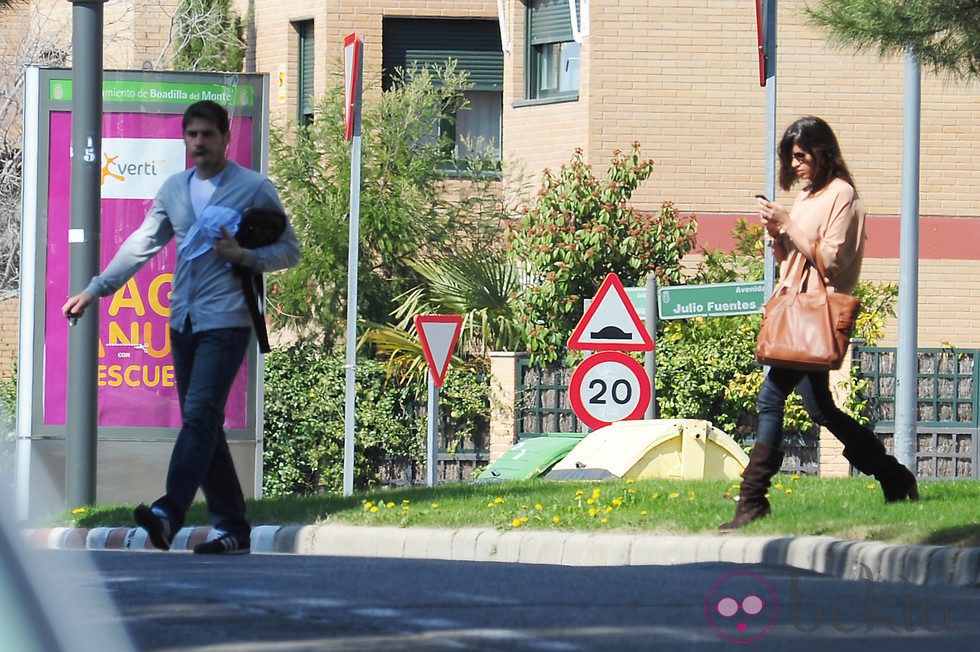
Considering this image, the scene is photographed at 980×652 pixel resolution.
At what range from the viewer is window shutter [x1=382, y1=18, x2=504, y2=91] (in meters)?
22.5

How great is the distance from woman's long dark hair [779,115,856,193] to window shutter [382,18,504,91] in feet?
48.2

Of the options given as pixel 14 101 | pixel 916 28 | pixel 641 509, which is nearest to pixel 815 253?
pixel 916 28

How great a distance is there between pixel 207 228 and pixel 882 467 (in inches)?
136

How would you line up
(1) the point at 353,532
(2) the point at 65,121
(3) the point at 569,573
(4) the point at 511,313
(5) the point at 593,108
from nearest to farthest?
1. (3) the point at 569,573
2. (1) the point at 353,532
3. (2) the point at 65,121
4. (4) the point at 511,313
5. (5) the point at 593,108

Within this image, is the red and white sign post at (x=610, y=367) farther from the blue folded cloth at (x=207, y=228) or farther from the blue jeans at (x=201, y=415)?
the blue folded cloth at (x=207, y=228)

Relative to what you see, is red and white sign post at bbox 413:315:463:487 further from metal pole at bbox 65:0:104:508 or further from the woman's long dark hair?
the woman's long dark hair

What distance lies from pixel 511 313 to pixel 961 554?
1227 centimetres

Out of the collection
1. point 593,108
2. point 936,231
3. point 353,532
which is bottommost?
point 353,532

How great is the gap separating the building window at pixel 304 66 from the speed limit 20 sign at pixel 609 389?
1096 cm

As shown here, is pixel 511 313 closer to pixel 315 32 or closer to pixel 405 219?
pixel 405 219

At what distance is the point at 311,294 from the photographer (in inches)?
777

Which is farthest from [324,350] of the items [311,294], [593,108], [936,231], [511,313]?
[936,231]
